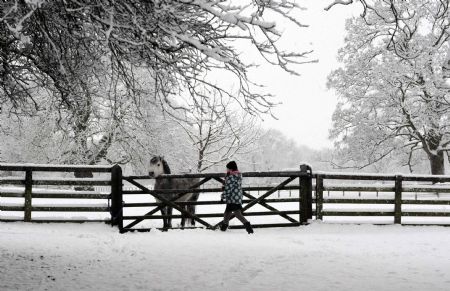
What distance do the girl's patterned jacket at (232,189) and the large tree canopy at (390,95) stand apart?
1446 centimetres

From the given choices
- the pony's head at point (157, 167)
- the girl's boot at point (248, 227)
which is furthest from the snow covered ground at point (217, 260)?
the pony's head at point (157, 167)

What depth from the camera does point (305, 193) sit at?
1078 centimetres

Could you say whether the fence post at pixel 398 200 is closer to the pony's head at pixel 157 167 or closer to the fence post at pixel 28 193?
the pony's head at pixel 157 167

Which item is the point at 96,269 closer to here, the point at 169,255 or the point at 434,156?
the point at 169,255

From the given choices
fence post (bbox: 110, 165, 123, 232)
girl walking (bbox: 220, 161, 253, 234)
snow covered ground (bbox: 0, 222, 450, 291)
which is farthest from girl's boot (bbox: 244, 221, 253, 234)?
fence post (bbox: 110, 165, 123, 232)

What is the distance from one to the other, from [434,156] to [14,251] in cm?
2174

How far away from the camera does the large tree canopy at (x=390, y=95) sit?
22188 millimetres

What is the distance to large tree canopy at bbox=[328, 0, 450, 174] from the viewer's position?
2219cm

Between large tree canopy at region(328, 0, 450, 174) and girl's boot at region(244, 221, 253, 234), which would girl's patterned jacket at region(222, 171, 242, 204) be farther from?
large tree canopy at region(328, 0, 450, 174)

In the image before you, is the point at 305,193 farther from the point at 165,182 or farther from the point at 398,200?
the point at 165,182

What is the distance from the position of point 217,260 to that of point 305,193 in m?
4.40

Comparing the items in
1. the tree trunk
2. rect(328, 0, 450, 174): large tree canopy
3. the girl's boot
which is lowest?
the girl's boot

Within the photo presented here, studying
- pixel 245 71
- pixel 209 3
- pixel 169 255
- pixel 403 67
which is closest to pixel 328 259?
pixel 169 255

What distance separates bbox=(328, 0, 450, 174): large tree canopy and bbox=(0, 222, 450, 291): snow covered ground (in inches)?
543
